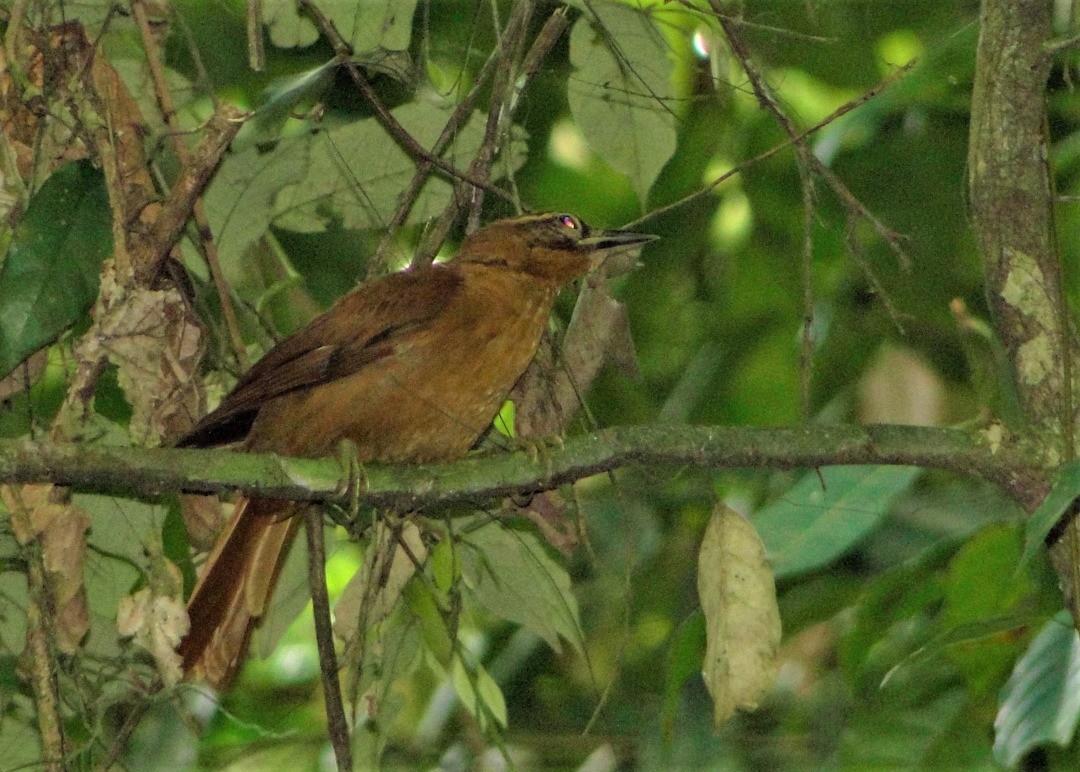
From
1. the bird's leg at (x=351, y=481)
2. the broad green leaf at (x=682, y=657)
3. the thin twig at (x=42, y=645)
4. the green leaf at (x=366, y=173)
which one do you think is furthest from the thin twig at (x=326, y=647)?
the green leaf at (x=366, y=173)

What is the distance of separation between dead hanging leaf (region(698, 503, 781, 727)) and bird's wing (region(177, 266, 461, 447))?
1119mm

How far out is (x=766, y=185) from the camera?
477 centimetres

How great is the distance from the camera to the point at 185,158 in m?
3.37

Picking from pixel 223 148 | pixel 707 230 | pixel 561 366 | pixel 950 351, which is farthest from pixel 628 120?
pixel 950 351

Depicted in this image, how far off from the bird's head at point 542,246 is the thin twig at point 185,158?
0.70 meters

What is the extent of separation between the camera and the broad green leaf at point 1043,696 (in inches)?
109

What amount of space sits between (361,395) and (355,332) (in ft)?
0.58

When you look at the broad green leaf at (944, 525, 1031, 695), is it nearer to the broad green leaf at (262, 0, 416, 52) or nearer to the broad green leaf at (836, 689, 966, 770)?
the broad green leaf at (836, 689, 966, 770)

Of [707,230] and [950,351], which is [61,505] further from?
[950,351]

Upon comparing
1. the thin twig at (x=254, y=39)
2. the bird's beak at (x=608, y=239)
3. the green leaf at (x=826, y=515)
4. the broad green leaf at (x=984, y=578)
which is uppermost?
the thin twig at (x=254, y=39)

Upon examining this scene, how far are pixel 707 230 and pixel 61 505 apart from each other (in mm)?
2432

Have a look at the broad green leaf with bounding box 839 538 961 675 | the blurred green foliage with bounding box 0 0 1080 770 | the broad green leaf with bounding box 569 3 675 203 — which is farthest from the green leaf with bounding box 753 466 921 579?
the broad green leaf with bounding box 569 3 675 203

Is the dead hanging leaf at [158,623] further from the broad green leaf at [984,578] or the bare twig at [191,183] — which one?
the broad green leaf at [984,578]

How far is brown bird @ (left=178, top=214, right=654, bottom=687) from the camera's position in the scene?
332cm
